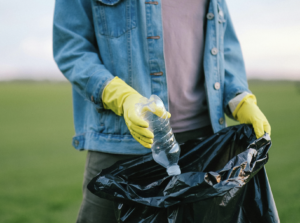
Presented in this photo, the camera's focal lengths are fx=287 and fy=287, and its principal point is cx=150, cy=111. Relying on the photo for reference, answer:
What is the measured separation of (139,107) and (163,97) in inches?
9.2

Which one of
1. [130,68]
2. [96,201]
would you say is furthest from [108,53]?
[96,201]

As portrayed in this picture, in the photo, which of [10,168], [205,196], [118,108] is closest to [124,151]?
[118,108]

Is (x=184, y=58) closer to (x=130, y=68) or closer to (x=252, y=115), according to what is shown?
(x=130, y=68)

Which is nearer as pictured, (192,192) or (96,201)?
(192,192)

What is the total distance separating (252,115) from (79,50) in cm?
76

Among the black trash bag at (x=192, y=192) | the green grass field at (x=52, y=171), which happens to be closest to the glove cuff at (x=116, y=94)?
the black trash bag at (x=192, y=192)

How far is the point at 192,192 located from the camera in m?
0.85

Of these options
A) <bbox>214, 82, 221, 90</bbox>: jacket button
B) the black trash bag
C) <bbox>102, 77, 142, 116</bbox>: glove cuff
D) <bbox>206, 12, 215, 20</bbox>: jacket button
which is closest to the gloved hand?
<bbox>102, 77, 142, 116</bbox>: glove cuff

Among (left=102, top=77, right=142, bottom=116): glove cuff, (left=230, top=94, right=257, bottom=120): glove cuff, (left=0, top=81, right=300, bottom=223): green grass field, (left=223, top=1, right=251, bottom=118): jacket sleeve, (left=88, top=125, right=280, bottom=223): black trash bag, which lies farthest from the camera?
(left=0, top=81, right=300, bottom=223): green grass field

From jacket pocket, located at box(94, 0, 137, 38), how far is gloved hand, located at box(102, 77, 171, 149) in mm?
199

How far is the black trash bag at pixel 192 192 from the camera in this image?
857 millimetres

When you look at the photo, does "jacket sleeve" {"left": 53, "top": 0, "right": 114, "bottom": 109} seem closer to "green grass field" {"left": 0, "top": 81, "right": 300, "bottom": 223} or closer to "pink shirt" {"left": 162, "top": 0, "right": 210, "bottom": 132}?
"pink shirt" {"left": 162, "top": 0, "right": 210, "bottom": 132}

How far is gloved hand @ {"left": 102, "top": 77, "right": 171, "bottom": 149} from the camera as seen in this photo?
0.94m

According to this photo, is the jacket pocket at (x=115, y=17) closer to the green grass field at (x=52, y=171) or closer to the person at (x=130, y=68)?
the person at (x=130, y=68)
